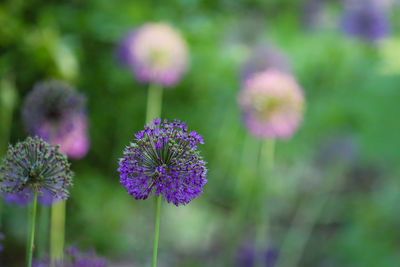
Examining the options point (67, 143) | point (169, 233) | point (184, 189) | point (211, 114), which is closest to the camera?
point (184, 189)

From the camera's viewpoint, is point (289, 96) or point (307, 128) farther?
point (307, 128)

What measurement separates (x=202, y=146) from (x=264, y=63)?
2.42 feet

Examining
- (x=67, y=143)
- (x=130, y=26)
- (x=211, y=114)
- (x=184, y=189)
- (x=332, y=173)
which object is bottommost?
(x=184, y=189)

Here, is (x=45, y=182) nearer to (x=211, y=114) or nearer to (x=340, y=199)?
(x=211, y=114)

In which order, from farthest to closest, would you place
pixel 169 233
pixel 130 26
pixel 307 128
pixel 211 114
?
pixel 307 128
pixel 169 233
pixel 211 114
pixel 130 26

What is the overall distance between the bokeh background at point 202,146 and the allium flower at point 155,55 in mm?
273

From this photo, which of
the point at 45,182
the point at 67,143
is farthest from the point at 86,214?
the point at 45,182

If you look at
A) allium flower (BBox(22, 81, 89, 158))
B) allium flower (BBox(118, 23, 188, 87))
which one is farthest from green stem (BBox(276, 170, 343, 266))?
allium flower (BBox(22, 81, 89, 158))

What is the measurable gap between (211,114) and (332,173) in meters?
1.35

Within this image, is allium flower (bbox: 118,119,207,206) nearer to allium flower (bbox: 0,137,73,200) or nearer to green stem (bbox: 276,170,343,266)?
allium flower (bbox: 0,137,73,200)

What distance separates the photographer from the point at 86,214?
307 centimetres

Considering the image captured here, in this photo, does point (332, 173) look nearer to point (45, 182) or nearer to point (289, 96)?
point (289, 96)

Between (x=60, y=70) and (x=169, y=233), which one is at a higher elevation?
(x=60, y=70)

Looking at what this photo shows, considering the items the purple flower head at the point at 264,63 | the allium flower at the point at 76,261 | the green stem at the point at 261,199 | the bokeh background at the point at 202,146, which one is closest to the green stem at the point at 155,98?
the bokeh background at the point at 202,146
